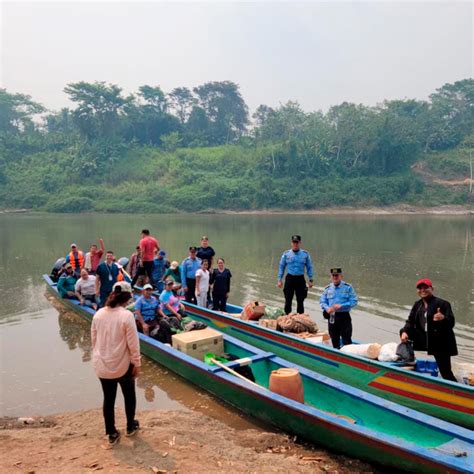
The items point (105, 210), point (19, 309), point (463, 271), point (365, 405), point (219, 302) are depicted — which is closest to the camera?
point (365, 405)

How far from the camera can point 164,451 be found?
4.16 metres

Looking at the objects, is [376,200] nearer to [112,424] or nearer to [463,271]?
[463,271]

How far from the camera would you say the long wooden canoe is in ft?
16.4

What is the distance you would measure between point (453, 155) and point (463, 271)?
5332 cm

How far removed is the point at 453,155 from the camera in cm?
6272

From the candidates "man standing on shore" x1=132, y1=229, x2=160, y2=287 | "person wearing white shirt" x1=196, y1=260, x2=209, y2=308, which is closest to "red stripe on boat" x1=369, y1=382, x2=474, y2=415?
"person wearing white shirt" x1=196, y1=260, x2=209, y2=308

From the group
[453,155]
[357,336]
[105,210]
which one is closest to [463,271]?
[357,336]

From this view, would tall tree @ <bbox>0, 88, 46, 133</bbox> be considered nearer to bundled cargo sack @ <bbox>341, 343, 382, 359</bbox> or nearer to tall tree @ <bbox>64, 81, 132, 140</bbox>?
tall tree @ <bbox>64, 81, 132, 140</bbox>

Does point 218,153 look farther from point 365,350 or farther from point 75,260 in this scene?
point 365,350

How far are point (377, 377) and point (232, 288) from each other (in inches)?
336

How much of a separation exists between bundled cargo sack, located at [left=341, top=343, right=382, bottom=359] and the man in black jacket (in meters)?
A: 0.72

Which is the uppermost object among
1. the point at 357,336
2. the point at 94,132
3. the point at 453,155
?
the point at 94,132

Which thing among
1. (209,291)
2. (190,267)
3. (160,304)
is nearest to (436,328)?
(160,304)

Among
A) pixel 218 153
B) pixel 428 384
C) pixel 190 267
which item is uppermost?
pixel 218 153
